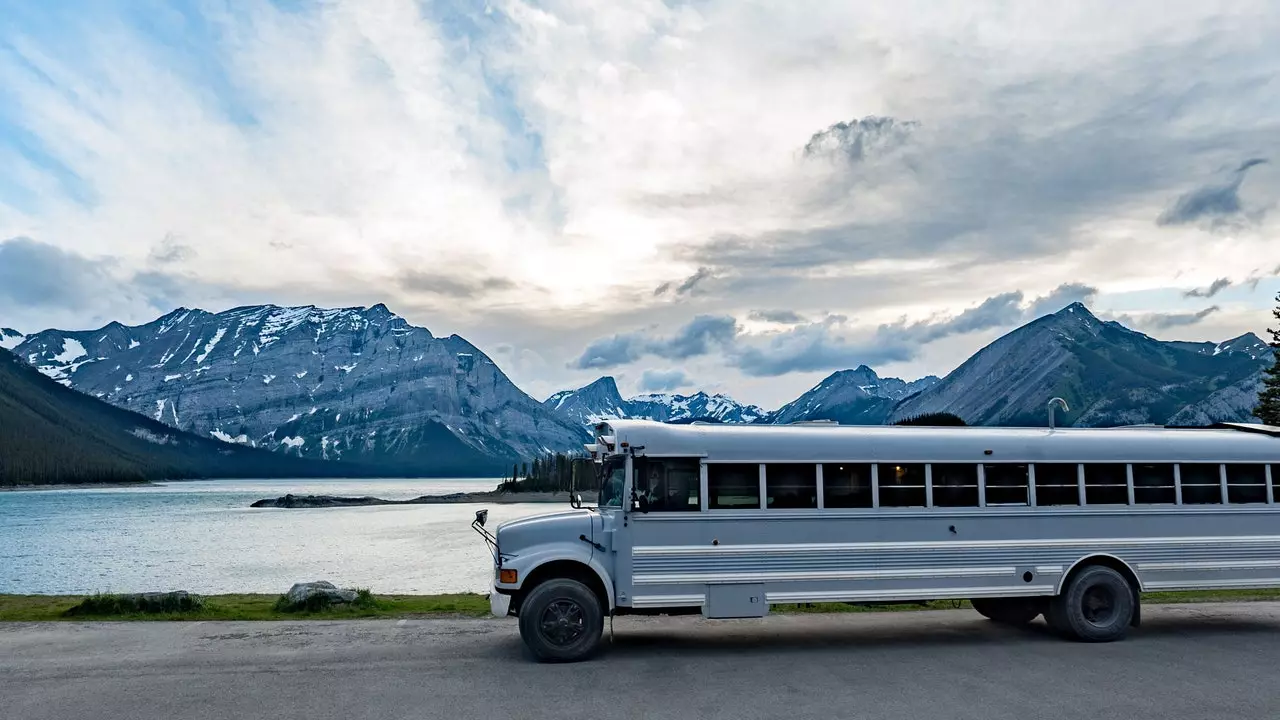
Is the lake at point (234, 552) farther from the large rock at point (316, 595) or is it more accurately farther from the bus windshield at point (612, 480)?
the bus windshield at point (612, 480)

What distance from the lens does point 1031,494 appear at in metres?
14.9

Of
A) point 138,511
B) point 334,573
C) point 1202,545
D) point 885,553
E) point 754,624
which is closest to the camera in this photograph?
point 885,553

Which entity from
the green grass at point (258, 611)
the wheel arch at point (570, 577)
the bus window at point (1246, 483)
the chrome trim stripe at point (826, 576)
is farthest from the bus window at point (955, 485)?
the green grass at point (258, 611)

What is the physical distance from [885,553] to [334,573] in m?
42.8

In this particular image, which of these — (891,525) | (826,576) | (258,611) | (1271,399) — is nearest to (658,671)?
(826,576)

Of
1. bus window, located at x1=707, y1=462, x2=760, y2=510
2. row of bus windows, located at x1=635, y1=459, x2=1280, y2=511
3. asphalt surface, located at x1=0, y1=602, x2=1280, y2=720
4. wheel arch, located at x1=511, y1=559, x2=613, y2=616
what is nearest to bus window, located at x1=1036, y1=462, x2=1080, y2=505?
row of bus windows, located at x1=635, y1=459, x2=1280, y2=511

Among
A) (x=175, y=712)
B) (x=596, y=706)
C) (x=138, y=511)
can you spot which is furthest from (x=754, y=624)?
(x=138, y=511)

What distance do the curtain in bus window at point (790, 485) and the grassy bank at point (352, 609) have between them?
3523 millimetres

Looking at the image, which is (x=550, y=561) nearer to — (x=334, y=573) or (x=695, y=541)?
(x=695, y=541)

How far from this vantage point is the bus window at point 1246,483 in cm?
1569

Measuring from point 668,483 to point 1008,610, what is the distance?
7194 millimetres

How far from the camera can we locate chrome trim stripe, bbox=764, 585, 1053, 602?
45.4ft

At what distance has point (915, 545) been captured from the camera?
561 inches

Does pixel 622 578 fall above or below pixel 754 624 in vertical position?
above
